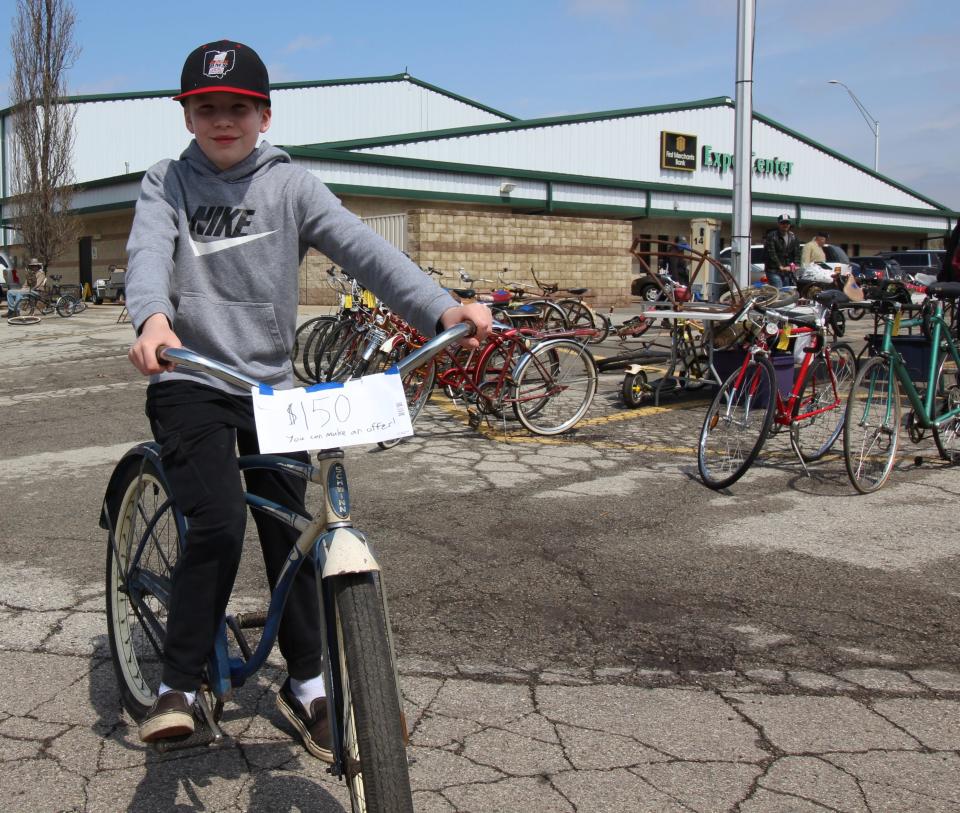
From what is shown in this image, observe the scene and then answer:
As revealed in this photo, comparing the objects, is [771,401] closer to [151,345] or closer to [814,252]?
[151,345]

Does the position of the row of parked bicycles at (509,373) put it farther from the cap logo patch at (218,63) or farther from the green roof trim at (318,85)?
the green roof trim at (318,85)

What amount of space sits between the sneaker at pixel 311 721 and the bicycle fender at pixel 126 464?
2.61ft

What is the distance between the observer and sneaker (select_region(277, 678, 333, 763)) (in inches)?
110

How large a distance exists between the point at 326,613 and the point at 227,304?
0.98 metres

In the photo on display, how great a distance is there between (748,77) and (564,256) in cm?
1367

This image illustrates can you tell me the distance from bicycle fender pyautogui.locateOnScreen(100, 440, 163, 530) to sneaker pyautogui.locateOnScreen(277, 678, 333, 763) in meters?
0.79

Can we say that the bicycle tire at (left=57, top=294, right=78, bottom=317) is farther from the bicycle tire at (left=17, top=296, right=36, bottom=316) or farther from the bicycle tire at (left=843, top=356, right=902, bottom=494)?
the bicycle tire at (left=843, top=356, right=902, bottom=494)

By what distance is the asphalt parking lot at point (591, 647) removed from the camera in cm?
281

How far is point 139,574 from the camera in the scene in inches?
123

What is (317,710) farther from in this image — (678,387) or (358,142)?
(358,142)

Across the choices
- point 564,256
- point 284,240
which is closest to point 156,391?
point 284,240

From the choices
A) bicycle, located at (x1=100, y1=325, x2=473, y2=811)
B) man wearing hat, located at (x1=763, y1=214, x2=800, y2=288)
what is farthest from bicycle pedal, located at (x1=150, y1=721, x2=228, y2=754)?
man wearing hat, located at (x1=763, y1=214, x2=800, y2=288)

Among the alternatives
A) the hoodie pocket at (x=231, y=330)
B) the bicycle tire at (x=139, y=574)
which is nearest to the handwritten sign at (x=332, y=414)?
the hoodie pocket at (x=231, y=330)

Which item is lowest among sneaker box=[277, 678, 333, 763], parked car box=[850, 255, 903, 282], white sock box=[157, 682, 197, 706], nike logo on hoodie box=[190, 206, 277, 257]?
sneaker box=[277, 678, 333, 763]
